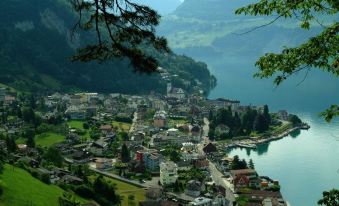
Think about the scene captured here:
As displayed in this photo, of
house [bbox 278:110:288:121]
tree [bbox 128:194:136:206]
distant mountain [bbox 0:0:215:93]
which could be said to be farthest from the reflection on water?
distant mountain [bbox 0:0:215:93]

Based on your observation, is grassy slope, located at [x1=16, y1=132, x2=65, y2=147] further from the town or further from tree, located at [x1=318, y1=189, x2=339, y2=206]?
tree, located at [x1=318, y1=189, x2=339, y2=206]

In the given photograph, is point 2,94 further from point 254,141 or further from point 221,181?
point 221,181

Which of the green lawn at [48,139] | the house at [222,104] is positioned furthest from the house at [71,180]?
the house at [222,104]

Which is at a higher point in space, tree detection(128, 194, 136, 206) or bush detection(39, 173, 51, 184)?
bush detection(39, 173, 51, 184)

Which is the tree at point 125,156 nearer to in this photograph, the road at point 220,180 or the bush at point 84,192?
the road at point 220,180

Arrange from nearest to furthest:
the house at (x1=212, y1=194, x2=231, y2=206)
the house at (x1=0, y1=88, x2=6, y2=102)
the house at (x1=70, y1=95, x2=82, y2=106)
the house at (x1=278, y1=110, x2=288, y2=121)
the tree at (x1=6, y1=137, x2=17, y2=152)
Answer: the house at (x1=212, y1=194, x2=231, y2=206) < the tree at (x1=6, y1=137, x2=17, y2=152) < the house at (x1=278, y1=110, x2=288, y2=121) < the house at (x1=0, y1=88, x2=6, y2=102) < the house at (x1=70, y1=95, x2=82, y2=106)

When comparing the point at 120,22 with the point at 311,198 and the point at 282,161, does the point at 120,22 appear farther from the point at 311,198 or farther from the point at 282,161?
the point at 282,161
